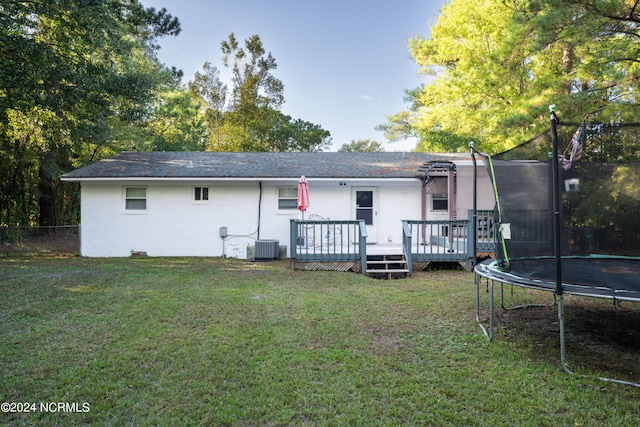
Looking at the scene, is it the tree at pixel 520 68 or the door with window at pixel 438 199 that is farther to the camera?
the door with window at pixel 438 199

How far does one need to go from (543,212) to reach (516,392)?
6.30 ft

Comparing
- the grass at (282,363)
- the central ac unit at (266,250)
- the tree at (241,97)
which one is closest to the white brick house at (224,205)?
the central ac unit at (266,250)

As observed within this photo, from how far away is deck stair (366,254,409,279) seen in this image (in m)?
8.14

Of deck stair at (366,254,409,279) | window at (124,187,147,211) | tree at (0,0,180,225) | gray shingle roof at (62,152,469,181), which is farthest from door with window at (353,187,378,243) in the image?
tree at (0,0,180,225)

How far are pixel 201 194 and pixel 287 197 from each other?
2.79 meters

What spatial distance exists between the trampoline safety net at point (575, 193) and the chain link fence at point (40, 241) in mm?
12513

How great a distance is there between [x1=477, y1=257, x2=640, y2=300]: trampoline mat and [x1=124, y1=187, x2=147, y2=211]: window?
10399 mm

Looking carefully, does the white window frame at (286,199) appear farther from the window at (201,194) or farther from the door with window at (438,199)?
the door with window at (438,199)

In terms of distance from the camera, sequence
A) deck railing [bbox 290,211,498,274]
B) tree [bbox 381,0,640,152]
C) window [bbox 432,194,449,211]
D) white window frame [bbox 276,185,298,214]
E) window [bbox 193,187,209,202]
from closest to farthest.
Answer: tree [bbox 381,0,640,152] < deck railing [bbox 290,211,498,274] < window [bbox 193,187,209,202] < white window frame [bbox 276,185,298,214] < window [bbox 432,194,449,211]

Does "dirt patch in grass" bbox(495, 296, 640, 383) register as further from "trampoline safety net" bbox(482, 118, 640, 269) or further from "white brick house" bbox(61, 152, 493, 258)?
"white brick house" bbox(61, 152, 493, 258)

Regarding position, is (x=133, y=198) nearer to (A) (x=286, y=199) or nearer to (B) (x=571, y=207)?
(A) (x=286, y=199)

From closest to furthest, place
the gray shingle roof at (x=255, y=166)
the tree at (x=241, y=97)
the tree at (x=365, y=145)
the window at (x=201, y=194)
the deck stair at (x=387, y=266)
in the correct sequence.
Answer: the deck stair at (x=387, y=266), the gray shingle roof at (x=255, y=166), the window at (x=201, y=194), the tree at (x=241, y=97), the tree at (x=365, y=145)

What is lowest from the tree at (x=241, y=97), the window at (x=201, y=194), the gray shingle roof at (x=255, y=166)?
the window at (x=201, y=194)

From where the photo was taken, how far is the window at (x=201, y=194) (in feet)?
37.5
